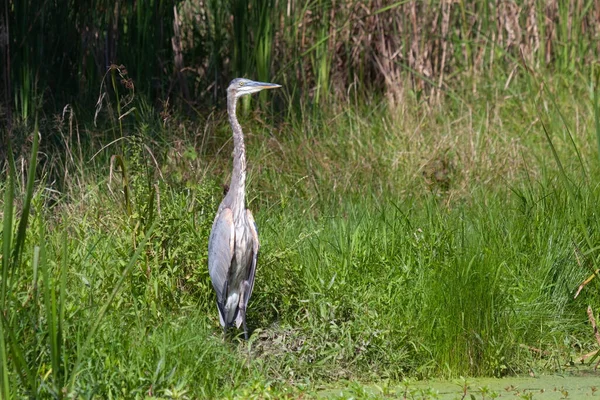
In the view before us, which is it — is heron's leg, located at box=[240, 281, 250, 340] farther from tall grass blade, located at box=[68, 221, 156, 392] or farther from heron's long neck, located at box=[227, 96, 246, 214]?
tall grass blade, located at box=[68, 221, 156, 392]

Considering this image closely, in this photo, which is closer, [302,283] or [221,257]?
[221,257]

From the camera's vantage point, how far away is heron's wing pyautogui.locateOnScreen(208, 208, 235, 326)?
4.86 m

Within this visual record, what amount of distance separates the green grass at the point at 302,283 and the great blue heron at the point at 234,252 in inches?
5.6

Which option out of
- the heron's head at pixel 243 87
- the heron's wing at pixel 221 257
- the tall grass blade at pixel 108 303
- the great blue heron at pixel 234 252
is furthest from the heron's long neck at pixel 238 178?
the tall grass blade at pixel 108 303

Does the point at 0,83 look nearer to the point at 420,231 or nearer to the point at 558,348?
the point at 420,231

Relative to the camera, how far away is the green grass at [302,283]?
4.13 m

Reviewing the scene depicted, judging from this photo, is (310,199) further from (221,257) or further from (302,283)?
(221,257)

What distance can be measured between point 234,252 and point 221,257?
8 cm

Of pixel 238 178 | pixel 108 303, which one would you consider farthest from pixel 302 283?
pixel 108 303

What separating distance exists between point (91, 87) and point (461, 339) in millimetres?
4072

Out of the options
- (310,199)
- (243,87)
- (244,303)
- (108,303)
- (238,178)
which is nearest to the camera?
(108,303)

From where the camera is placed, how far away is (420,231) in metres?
5.29

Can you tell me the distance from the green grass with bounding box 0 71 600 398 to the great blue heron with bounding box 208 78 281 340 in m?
0.14

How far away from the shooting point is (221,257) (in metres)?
4.87
